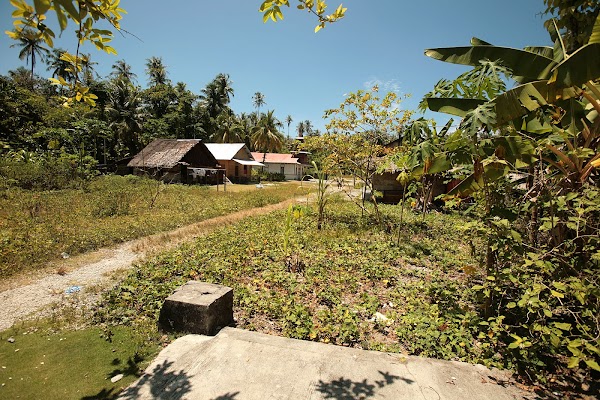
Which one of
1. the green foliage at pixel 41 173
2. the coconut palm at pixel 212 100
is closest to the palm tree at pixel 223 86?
the coconut palm at pixel 212 100

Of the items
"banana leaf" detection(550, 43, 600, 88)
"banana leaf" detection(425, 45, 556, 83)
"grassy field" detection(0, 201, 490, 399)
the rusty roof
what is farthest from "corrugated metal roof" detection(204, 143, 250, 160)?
"banana leaf" detection(550, 43, 600, 88)

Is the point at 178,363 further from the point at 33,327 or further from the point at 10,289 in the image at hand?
the point at 10,289

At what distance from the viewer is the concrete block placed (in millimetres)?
3609

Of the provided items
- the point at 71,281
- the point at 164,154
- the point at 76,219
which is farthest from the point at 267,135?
the point at 71,281

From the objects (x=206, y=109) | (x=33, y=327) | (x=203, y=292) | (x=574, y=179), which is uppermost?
(x=206, y=109)

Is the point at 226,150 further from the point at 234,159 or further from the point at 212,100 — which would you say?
the point at 212,100

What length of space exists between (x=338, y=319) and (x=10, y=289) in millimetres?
5672

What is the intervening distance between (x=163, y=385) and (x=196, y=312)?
918 millimetres

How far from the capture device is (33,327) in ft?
13.0

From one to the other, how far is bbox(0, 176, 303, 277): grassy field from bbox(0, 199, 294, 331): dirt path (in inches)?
22.0

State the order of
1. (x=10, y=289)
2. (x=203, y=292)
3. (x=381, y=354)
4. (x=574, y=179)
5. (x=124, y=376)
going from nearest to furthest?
(x=124, y=376)
(x=381, y=354)
(x=574, y=179)
(x=203, y=292)
(x=10, y=289)

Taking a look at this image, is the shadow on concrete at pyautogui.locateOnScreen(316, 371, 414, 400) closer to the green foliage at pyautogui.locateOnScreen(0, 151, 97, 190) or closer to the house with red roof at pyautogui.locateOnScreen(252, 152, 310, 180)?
the green foliage at pyautogui.locateOnScreen(0, 151, 97, 190)

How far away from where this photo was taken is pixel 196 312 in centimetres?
362

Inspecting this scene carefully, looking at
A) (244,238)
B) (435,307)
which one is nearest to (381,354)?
(435,307)
